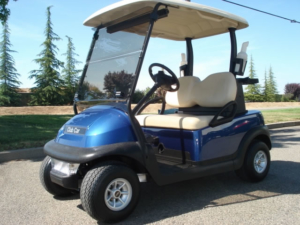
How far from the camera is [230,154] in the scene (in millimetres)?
3711

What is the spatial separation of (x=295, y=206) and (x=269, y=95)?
31.0 meters

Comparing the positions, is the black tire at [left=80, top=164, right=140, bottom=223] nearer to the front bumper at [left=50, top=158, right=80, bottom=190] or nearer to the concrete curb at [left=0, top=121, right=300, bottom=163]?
the front bumper at [left=50, top=158, right=80, bottom=190]

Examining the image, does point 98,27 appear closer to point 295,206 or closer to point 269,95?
point 295,206

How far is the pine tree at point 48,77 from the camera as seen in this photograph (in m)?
26.8

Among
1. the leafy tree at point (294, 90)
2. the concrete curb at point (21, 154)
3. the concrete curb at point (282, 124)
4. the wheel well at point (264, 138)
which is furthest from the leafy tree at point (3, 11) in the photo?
the leafy tree at point (294, 90)

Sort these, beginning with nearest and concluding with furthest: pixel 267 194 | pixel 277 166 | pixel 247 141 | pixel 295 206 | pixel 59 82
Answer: pixel 295 206
pixel 267 194
pixel 247 141
pixel 277 166
pixel 59 82

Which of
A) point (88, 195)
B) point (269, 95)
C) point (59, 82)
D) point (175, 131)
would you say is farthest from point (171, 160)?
point (269, 95)

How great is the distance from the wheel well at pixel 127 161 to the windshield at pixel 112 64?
0.63m

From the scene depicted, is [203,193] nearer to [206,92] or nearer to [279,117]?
[206,92]

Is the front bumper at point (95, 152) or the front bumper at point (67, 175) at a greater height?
the front bumper at point (95, 152)

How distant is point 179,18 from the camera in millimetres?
3953

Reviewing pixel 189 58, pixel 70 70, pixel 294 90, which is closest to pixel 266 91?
pixel 294 90

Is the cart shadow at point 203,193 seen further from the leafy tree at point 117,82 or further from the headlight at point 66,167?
the leafy tree at point 117,82

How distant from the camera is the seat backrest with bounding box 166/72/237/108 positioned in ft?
12.8
